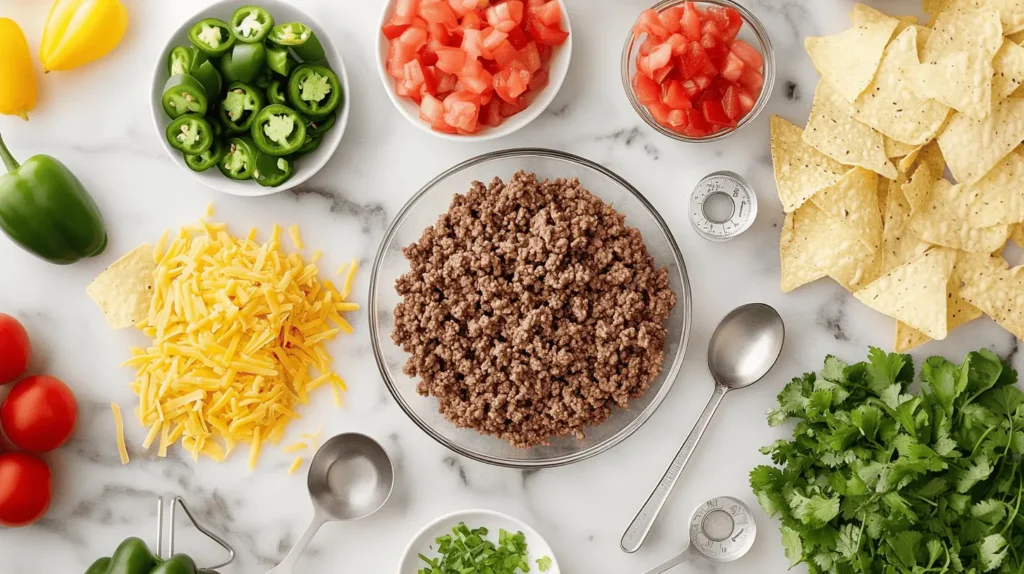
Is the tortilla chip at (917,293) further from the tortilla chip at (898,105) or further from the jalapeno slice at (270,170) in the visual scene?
the jalapeno slice at (270,170)

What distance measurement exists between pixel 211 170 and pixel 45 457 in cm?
120

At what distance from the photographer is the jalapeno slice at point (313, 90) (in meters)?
2.64

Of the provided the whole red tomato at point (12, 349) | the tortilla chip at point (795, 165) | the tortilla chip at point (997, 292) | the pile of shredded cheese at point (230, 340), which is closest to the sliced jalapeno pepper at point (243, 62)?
the pile of shredded cheese at point (230, 340)

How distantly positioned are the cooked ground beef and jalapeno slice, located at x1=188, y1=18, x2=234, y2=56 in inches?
35.9

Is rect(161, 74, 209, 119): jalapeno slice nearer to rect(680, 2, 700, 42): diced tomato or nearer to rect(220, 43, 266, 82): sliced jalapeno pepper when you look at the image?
rect(220, 43, 266, 82): sliced jalapeno pepper

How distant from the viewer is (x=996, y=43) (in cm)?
253

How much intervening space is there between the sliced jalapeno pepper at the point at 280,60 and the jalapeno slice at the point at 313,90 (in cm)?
3

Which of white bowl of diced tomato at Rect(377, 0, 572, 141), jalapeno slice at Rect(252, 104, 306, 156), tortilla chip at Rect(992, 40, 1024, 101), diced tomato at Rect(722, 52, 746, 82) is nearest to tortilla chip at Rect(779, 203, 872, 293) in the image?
diced tomato at Rect(722, 52, 746, 82)

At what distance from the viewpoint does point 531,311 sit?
8.21ft

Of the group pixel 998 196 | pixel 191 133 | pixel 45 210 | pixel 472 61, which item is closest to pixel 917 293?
pixel 998 196

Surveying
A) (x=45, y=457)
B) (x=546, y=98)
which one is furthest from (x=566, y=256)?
(x=45, y=457)

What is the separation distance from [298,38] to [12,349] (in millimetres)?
1414

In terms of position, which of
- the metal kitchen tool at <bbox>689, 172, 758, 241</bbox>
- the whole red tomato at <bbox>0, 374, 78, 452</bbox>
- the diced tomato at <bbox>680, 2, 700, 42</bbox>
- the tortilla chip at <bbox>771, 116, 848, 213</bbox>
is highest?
the diced tomato at <bbox>680, 2, 700, 42</bbox>

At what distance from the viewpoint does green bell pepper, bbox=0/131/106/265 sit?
260 cm
